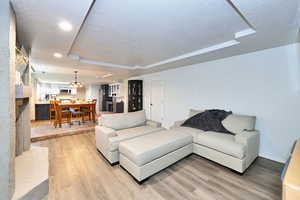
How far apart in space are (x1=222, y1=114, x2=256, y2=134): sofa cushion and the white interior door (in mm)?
2548

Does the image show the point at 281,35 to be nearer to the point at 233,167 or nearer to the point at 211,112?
the point at 211,112

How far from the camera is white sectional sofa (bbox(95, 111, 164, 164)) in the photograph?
2289 millimetres

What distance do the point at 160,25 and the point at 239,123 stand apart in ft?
8.06

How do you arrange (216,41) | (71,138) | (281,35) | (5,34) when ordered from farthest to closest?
(71,138) → (216,41) → (281,35) → (5,34)

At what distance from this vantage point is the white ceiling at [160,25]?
1345mm

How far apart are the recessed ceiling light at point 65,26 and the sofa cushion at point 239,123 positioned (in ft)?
11.0

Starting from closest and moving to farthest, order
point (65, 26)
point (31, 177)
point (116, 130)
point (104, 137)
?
point (31, 177)
point (65, 26)
point (104, 137)
point (116, 130)

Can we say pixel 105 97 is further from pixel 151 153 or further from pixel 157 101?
pixel 151 153

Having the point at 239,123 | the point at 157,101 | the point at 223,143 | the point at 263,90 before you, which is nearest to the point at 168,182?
the point at 223,143

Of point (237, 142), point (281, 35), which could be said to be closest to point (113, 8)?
point (281, 35)

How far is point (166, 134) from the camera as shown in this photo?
257 centimetres

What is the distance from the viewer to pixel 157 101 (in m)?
5.09

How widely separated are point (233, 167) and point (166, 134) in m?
1.26

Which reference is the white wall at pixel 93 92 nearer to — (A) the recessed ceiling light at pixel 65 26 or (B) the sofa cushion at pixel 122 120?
(B) the sofa cushion at pixel 122 120
